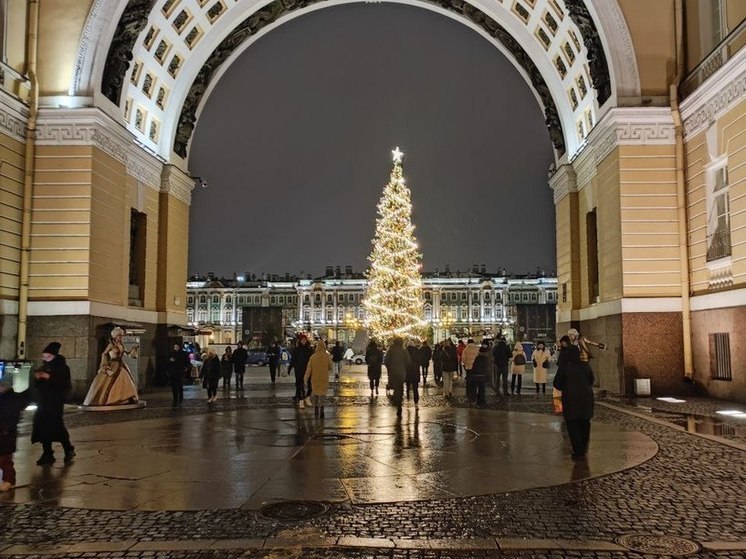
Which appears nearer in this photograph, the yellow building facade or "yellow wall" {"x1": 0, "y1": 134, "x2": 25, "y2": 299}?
the yellow building facade

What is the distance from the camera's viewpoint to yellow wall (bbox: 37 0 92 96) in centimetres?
2050

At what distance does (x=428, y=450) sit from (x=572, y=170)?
18.4 meters

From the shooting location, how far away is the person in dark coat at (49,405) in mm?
9875

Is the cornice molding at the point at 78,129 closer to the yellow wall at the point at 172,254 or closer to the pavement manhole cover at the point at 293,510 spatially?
the yellow wall at the point at 172,254

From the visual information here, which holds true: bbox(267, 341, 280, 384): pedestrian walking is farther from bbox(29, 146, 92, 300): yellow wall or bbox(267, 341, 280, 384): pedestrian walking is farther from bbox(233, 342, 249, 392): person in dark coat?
bbox(29, 146, 92, 300): yellow wall

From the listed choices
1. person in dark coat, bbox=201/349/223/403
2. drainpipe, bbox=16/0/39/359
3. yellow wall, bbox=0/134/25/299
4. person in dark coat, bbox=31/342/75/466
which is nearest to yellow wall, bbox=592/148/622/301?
person in dark coat, bbox=201/349/223/403

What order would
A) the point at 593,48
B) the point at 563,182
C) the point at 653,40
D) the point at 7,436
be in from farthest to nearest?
the point at 563,182 < the point at 593,48 < the point at 653,40 < the point at 7,436

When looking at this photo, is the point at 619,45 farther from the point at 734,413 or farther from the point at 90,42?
the point at 90,42

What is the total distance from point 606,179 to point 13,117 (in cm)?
1750

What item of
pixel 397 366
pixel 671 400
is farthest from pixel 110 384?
pixel 671 400

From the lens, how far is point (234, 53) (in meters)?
28.8

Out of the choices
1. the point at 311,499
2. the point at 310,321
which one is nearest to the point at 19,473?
the point at 311,499

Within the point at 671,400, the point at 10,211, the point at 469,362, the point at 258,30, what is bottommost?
the point at 671,400

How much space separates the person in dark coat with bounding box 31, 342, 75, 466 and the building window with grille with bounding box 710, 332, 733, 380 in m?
15.9
